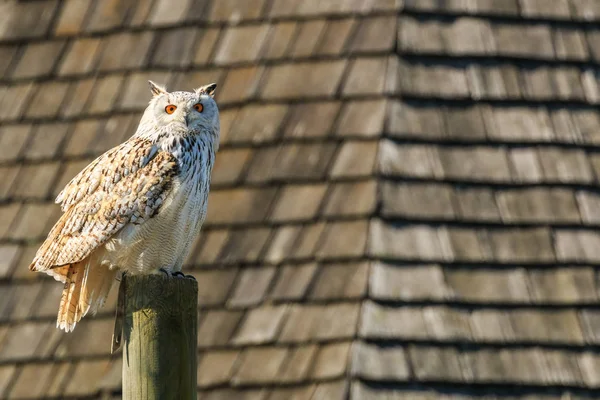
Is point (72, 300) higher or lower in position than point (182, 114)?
lower

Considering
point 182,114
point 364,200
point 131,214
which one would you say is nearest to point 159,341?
point 131,214

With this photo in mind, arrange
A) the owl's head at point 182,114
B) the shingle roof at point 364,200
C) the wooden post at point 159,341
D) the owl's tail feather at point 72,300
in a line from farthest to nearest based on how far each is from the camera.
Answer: the shingle roof at point 364,200, the owl's head at point 182,114, the owl's tail feather at point 72,300, the wooden post at point 159,341

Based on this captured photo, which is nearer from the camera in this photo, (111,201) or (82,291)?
(82,291)

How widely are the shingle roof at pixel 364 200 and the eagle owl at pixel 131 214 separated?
62.3 inches

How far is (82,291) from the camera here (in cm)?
450

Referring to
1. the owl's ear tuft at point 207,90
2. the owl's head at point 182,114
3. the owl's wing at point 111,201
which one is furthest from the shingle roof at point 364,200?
the owl's wing at point 111,201

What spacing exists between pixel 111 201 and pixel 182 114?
1.33 feet

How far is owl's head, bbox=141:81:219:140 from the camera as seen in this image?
15.6 feet

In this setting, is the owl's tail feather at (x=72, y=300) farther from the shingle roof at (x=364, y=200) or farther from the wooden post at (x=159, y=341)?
the shingle roof at (x=364, y=200)

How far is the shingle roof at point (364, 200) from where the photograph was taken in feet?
20.1

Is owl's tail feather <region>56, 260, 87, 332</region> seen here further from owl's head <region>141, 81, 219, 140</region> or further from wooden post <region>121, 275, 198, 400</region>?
wooden post <region>121, 275, 198, 400</region>

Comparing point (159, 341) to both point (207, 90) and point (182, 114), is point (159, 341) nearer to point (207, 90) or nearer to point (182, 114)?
point (182, 114)

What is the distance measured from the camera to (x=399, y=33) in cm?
659

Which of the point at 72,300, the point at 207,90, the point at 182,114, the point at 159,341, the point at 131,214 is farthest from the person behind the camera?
the point at 207,90
